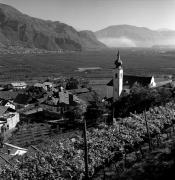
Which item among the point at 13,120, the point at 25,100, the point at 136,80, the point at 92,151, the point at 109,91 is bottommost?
the point at 25,100

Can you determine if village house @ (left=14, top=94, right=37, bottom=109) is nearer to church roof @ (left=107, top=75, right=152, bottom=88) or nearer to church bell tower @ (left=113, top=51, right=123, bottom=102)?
church bell tower @ (left=113, top=51, right=123, bottom=102)

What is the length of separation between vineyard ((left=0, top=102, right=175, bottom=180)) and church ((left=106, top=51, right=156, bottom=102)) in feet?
94.9

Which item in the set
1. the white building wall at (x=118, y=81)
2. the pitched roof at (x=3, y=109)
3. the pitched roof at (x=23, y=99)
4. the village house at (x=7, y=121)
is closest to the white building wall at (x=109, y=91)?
the white building wall at (x=118, y=81)

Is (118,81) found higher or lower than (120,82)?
higher

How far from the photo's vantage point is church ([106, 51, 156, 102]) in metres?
50.7

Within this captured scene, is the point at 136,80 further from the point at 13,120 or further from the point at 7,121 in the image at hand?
the point at 7,121

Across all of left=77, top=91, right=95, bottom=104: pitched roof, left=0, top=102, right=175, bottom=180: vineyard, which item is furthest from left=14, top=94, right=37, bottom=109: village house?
left=0, top=102, right=175, bottom=180: vineyard

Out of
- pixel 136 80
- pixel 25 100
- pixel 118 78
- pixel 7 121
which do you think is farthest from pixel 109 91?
pixel 7 121

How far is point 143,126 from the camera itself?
18938 millimetres

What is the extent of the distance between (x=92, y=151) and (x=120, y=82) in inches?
1411

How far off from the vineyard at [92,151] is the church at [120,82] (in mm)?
28920

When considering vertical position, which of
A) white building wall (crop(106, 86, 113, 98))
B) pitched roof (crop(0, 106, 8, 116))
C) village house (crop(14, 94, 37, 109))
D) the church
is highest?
the church

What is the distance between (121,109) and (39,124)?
1094cm

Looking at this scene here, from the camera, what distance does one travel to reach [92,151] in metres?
15.7
